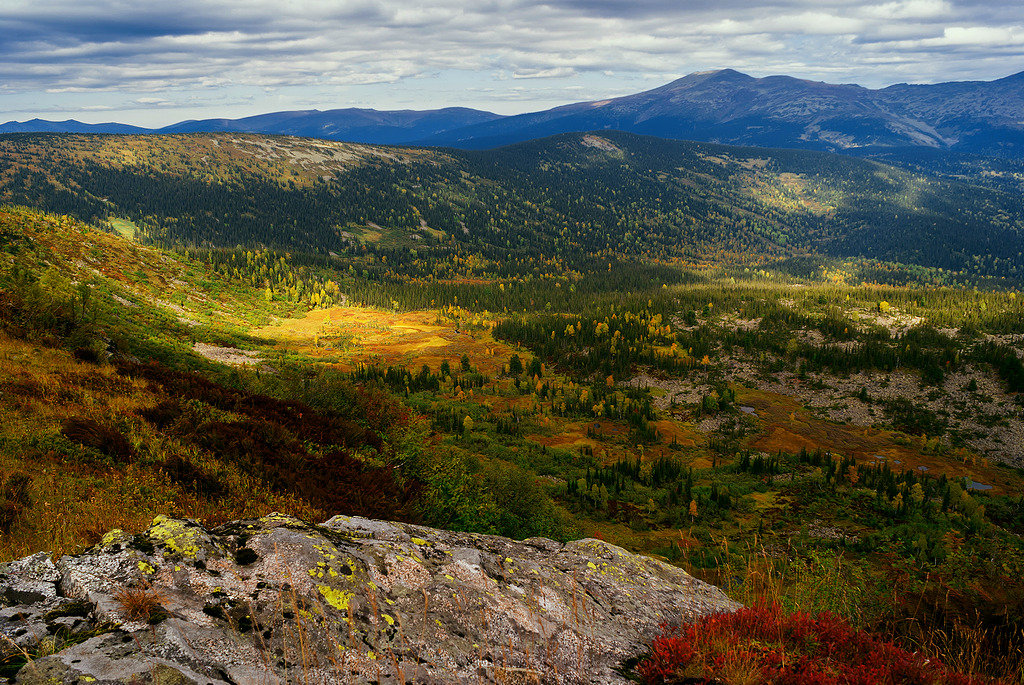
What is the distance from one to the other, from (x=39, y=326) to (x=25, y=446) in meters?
16.2

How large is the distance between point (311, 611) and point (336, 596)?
0.45 metres

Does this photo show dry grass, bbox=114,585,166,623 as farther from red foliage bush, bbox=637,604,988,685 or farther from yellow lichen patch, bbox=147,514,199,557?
red foliage bush, bbox=637,604,988,685

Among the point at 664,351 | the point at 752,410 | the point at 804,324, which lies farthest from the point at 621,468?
the point at 804,324

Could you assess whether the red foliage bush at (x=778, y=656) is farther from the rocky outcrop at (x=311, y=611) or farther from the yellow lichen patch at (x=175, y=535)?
the yellow lichen patch at (x=175, y=535)

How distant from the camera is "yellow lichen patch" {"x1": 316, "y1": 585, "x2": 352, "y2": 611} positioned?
23.9 ft

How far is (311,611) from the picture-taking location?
7.02 metres

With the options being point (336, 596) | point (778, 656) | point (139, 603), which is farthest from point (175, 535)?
point (778, 656)

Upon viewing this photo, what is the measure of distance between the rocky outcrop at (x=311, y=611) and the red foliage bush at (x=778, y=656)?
2.93ft

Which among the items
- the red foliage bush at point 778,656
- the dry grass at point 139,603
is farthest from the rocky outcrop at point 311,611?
the red foliage bush at point 778,656

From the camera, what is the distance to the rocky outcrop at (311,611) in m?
5.64

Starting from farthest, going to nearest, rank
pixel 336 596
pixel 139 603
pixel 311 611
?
1. pixel 336 596
2. pixel 311 611
3. pixel 139 603

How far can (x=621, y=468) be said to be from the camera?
4991 cm

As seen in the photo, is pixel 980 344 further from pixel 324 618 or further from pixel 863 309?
pixel 324 618

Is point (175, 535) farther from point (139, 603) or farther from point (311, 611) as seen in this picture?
point (311, 611)
